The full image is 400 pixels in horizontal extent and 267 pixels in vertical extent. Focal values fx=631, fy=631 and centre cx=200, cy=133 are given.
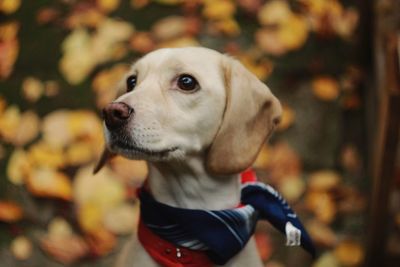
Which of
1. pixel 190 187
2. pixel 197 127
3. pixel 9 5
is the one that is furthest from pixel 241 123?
pixel 9 5

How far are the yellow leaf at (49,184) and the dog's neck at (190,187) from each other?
1.20 m

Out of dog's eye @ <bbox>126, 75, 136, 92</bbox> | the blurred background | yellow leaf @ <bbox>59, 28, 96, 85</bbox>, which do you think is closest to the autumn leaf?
the blurred background

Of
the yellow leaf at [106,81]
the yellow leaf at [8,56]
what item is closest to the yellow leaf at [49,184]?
the yellow leaf at [106,81]

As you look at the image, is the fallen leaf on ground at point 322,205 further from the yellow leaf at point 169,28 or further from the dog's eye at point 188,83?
the dog's eye at point 188,83

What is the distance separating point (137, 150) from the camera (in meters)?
1.76

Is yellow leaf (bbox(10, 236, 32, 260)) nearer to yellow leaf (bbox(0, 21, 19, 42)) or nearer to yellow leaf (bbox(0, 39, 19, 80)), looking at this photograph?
yellow leaf (bbox(0, 39, 19, 80))

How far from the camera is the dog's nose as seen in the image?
1703mm

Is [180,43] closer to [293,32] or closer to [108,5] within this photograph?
[108,5]

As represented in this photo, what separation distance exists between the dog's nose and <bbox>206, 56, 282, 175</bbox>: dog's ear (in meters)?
0.29

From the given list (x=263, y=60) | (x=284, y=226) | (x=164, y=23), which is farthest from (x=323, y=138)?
(x=284, y=226)

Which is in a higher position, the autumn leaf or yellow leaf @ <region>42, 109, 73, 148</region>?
the autumn leaf

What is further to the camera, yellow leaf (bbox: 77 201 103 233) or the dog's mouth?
yellow leaf (bbox: 77 201 103 233)

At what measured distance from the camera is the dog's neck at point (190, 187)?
75.8 inches

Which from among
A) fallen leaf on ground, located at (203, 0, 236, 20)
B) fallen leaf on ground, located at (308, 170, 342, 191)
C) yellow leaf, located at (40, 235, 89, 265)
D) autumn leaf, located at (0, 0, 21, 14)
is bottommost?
yellow leaf, located at (40, 235, 89, 265)
